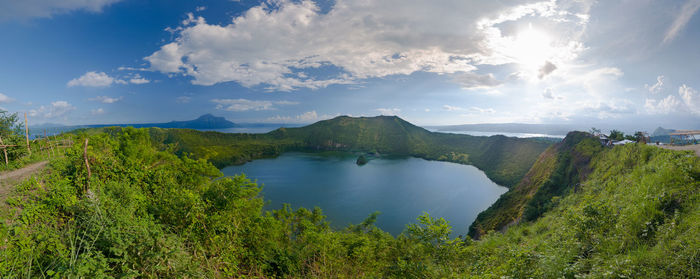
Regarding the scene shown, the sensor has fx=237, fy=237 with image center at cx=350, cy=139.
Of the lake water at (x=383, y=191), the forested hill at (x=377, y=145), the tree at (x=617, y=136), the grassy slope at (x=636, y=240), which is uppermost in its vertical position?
the tree at (x=617, y=136)

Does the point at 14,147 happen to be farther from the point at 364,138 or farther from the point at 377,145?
the point at 364,138

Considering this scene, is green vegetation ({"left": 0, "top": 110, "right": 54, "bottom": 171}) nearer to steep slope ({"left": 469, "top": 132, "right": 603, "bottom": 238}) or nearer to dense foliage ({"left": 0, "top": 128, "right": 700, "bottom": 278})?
dense foliage ({"left": 0, "top": 128, "right": 700, "bottom": 278})

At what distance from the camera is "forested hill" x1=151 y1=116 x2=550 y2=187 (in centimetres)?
9416

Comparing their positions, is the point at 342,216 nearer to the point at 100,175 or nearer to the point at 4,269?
the point at 100,175

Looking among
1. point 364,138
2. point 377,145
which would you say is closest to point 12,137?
point 377,145

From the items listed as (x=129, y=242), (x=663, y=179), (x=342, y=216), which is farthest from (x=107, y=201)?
(x=342, y=216)

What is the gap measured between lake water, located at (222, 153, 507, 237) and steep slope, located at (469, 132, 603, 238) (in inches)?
423

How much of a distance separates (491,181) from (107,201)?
96398 mm

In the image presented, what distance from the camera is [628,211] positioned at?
22.0ft

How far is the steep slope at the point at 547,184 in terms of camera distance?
28.2 m

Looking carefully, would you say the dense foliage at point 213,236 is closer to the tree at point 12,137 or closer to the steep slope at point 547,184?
the tree at point 12,137

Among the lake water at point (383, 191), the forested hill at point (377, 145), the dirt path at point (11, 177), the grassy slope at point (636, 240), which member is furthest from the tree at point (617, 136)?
the forested hill at point (377, 145)

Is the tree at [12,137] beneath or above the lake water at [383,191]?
above

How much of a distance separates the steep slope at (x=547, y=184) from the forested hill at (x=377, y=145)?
138 ft
